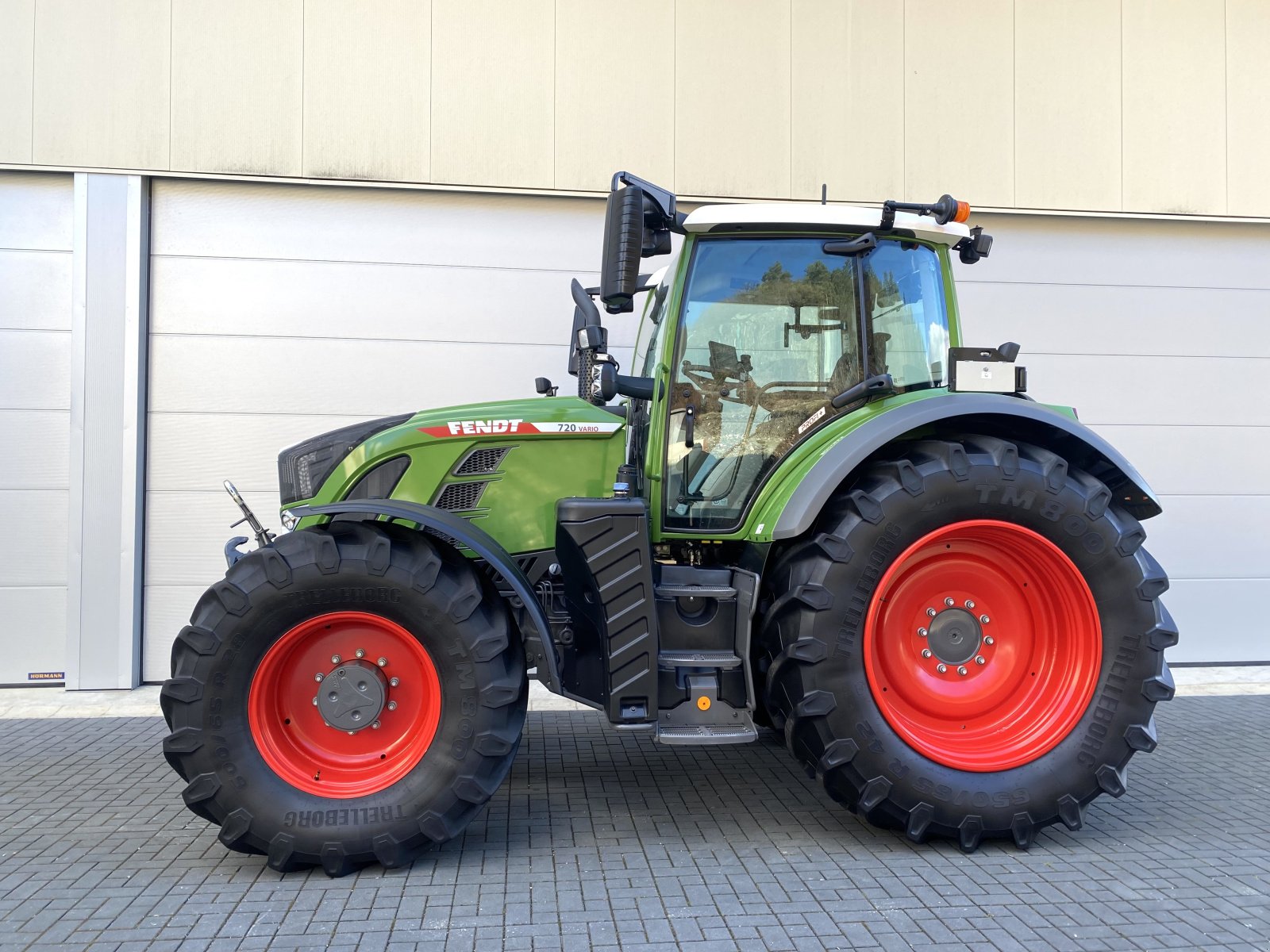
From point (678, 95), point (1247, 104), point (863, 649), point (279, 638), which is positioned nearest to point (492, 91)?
point (678, 95)

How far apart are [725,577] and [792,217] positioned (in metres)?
1.41

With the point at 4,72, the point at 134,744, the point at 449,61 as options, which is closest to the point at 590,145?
the point at 449,61

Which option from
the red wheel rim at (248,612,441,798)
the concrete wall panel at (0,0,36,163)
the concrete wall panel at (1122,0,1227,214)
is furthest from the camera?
the concrete wall panel at (1122,0,1227,214)

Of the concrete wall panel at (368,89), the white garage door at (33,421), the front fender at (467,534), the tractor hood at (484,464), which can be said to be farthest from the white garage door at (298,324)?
the front fender at (467,534)

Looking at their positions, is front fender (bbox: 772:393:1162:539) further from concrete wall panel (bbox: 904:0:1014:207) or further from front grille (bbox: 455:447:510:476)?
concrete wall panel (bbox: 904:0:1014:207)

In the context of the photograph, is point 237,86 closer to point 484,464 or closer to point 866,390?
point 484,464

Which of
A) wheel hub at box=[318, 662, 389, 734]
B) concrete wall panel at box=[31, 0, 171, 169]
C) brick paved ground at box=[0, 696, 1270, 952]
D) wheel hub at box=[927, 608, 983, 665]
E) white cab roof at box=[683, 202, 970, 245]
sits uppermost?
concrete wall panel at box=[31, 0, 171, 169]

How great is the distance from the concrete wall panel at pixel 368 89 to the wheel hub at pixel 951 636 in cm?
419

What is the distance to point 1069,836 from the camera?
3424 mm

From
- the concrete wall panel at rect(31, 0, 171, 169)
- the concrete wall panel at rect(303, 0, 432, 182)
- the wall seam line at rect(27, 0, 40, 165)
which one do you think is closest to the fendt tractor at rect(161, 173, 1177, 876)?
the concrete wall panel at rect(303, 0, 432, 182)

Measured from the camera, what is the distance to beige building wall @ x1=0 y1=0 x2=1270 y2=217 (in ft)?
18.4

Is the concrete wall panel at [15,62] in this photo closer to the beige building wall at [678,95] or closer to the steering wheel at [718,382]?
the beige building wall at [678,95]

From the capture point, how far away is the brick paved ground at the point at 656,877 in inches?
104

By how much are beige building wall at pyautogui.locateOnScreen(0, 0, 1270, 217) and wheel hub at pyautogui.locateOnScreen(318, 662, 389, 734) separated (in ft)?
12.0
